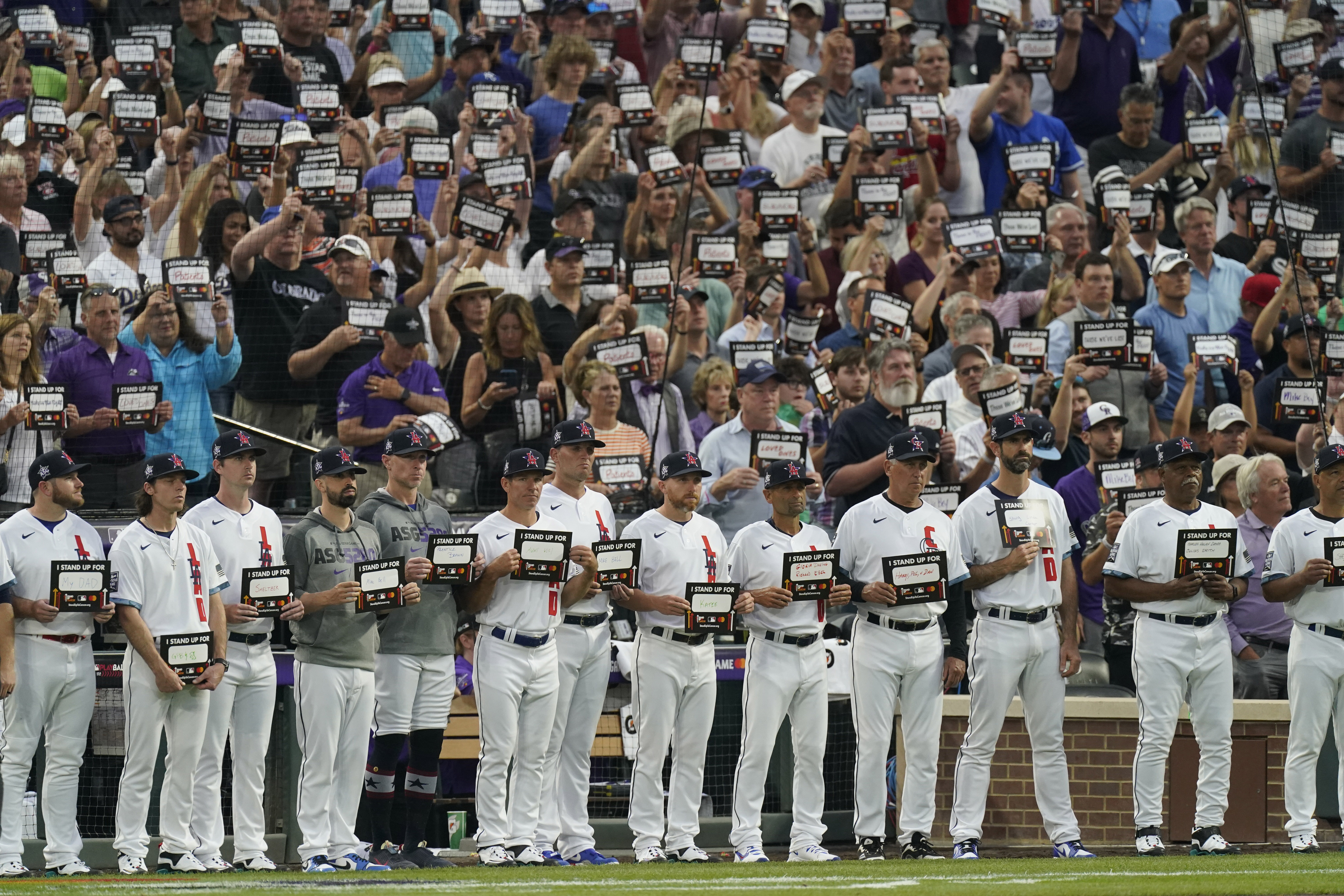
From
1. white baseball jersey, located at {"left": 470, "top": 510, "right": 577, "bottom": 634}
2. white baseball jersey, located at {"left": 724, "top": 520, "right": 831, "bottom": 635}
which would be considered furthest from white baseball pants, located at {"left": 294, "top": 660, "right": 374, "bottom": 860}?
white baseball jersey, located at {"left": 724, "top": 520, "right": 831, "bottom": 635}

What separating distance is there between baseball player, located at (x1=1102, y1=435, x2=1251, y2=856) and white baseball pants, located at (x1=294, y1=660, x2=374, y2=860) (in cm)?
377

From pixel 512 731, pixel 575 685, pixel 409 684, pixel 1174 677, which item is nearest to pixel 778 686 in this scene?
pixel 575 685

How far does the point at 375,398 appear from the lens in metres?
11.2

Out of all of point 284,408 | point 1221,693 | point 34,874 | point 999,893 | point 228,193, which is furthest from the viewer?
point 228,193

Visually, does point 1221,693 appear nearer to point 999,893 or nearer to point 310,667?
point 999,893

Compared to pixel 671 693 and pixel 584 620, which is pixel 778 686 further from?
pixel 584 620

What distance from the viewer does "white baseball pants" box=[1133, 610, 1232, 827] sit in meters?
9.34

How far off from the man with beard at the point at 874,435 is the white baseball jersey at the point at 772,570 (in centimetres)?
129

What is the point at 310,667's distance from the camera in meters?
9.09

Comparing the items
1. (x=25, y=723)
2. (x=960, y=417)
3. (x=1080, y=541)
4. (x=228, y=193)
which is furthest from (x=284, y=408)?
(x=1080, y=541)

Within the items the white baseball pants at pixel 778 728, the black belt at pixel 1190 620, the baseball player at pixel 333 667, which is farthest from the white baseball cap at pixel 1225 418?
the baseball player at pixel 333 667

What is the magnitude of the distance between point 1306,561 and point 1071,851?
6.10 feet

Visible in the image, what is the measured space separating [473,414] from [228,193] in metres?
2.99

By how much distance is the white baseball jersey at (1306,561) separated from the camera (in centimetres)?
948
